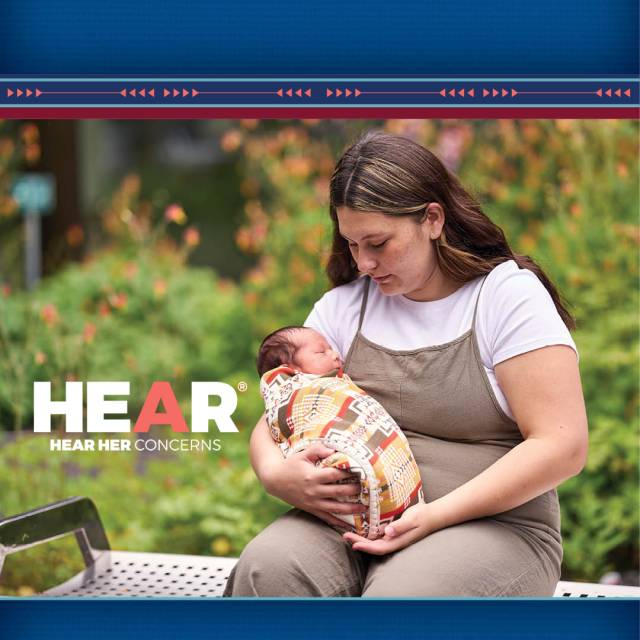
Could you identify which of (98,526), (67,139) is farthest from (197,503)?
(67,139)

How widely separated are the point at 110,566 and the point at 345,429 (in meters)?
0.99

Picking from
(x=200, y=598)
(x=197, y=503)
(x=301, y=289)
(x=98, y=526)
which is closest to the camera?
(x=200, y=598)

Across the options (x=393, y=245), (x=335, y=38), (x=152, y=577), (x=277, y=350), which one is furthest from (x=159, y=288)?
(x=393, y=245)

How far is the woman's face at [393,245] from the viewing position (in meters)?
2.13

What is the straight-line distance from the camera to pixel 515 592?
209 centimetres

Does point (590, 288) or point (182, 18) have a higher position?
point (182, 18)

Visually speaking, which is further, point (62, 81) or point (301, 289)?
point (301, 289)

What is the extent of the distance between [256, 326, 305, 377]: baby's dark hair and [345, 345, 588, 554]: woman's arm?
0.47m

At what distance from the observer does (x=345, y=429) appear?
82.9 inches

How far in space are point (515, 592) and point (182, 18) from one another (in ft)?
4.89

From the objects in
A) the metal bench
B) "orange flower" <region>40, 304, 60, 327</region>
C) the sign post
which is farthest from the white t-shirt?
the sign post

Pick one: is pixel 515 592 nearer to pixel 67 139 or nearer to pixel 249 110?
pixel 249 110

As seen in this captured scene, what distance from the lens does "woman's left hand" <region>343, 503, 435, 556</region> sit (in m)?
2.06
